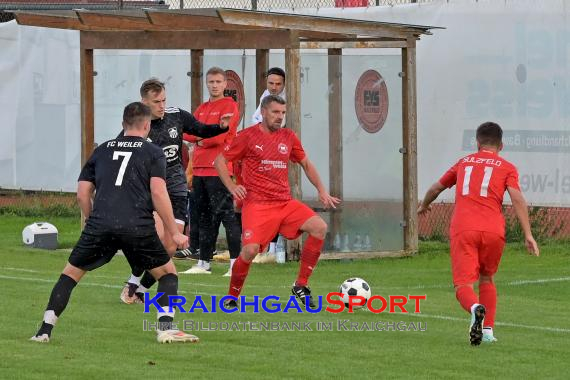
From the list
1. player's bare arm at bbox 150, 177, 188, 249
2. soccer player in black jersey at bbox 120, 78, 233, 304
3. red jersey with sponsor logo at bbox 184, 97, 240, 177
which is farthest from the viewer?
red jersey with sponsor logo at bbox 184, 97, 240, 177

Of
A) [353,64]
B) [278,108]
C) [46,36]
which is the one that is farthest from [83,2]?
[278,108]

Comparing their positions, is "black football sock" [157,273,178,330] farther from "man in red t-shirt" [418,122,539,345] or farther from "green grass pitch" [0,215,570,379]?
"man in red t-shirt" [418,122,539,345]

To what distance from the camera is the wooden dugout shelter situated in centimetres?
1523

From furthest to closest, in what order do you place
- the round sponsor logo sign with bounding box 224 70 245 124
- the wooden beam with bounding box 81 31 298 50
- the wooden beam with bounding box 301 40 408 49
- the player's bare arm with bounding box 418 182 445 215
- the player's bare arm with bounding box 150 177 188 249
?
1. the round sponsor logo sign with bounding box 224 70 245 124
2. the wooden beam with bounding box 301 40 408 49
3. the wooden beam with bounding box 81 31 298 50
4. the player's bare arm with bounding box 418 182 445 215
5. the player's bare arm with bounding box 150 177 188 249

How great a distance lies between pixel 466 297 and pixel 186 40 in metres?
7.38

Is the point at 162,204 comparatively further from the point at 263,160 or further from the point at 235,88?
the point at 235,88

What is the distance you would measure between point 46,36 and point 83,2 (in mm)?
2178

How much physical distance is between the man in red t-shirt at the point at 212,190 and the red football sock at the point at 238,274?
316 cm

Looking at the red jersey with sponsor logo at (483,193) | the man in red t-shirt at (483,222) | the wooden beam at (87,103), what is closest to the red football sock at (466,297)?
the man in red t-shirt at (483,222)

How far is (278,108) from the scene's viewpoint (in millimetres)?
11375

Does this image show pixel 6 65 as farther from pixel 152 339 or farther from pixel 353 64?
pixel 152 339

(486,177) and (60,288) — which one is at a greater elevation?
(486,177)

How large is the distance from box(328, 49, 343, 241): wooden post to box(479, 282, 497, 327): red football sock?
6.51 metres

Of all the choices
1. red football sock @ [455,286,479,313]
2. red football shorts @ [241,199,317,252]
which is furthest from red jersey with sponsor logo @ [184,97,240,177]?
red football sock @ [455,286,479,313]
